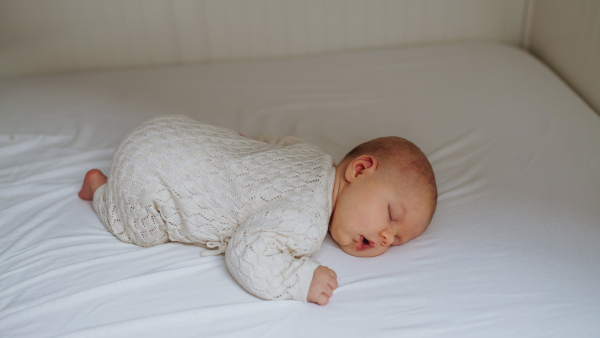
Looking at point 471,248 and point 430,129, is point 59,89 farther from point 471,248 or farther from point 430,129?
point 471,248

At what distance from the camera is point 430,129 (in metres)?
1.55

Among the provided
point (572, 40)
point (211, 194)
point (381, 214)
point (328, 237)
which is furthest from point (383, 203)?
point (572, 40)

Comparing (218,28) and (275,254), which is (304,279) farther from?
(218,28)

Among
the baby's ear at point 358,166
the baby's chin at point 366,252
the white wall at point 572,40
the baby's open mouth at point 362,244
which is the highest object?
the white wall at point 572,40

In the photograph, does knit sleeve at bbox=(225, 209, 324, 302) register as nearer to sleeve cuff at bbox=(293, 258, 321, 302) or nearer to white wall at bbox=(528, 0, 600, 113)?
sleeve cuff at bbox=(293, 258, 321, 302)

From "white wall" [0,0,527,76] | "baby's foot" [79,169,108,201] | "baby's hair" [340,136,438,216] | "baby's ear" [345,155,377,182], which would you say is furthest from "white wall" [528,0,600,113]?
"baby's foot" [79,169,108,201]

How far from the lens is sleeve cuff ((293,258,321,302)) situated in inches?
34.6

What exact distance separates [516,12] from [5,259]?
222 centimetres

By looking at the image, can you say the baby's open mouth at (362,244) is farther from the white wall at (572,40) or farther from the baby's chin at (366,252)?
the white wall at (572,40)

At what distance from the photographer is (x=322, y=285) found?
888mm

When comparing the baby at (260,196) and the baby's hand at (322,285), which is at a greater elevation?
the baby at (260,196)

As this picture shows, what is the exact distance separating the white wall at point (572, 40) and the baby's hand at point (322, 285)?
1.23 metres

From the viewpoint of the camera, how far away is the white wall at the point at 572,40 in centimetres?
154

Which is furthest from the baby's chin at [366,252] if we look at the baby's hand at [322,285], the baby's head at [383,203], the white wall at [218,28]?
the white wall at [218,28]
